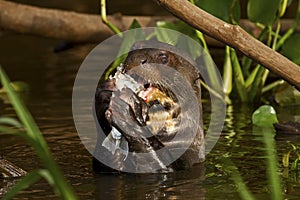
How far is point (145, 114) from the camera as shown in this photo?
2.88 meters

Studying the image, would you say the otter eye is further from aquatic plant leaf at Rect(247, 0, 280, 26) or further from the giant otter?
aquatic plant leaf at Rect(247, 0, 280, 26)

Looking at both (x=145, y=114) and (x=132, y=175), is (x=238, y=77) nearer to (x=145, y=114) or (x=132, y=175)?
(x=132, y=175)

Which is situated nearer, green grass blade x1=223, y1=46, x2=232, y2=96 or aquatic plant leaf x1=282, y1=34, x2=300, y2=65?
aquatic plant leaf x1=282, y1=34, x2=300, y2=65

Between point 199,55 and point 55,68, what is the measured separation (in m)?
2.06

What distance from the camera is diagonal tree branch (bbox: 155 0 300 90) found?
111 inches

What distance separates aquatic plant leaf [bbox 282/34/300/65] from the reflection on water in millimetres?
283

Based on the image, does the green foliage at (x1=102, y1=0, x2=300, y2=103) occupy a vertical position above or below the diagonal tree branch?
above

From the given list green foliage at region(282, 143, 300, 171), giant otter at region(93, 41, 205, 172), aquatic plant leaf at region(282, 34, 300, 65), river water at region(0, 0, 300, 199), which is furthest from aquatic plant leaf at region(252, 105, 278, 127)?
giant otter at region(93, 41, 205, 172)

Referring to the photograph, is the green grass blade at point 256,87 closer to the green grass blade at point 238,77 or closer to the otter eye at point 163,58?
the green grass blade at point 238,77

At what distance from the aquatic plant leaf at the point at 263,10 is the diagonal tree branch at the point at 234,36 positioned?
116cm

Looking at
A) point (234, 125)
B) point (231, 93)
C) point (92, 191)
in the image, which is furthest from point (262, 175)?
point (231, 93)

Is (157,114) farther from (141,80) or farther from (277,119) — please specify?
(277,119)

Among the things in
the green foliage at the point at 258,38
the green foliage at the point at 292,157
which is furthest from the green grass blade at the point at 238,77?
the green foliage at the point at 292,157

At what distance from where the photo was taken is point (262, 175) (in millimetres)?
3146
